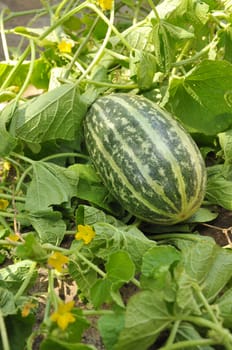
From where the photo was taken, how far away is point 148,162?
4.54ft

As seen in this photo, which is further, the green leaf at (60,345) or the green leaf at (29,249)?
the green leaf at (29,249)

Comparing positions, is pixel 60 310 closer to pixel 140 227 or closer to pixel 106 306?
pixel 106 306

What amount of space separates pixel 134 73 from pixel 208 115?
21cm

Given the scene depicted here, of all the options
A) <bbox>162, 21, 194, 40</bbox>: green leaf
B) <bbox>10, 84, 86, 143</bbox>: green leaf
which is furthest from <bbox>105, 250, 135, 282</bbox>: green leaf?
<bbox>162, 21, 194, 40</bbox>: green leaf

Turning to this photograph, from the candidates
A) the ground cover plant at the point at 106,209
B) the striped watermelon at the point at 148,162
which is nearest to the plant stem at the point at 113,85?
the ground cover plant at the point at 106,209

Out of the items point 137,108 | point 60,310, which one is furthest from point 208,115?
point 60,310

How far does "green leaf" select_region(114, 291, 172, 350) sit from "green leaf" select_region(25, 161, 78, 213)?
460 millimetres

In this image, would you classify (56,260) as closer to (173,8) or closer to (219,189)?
(219,189)

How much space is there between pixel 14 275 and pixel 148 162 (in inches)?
14.5

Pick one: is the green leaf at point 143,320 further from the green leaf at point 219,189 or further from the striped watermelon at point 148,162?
the green leaf at point 219,189

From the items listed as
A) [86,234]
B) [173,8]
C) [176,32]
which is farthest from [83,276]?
[173,8]

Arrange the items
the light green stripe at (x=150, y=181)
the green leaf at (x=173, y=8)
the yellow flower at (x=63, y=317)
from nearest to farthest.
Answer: the yellow flower at (x=63, y=317) < the light green stripe at (x=150, y=181) < the green leaf at (x=173, y=8)

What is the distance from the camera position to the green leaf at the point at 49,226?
1398 millimetres

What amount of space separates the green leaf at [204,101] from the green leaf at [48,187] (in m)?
0.32
